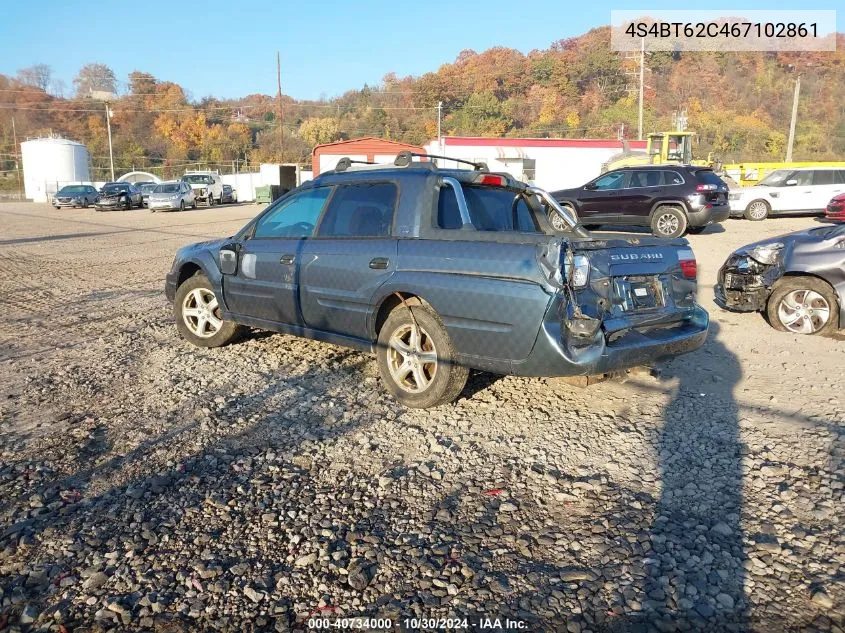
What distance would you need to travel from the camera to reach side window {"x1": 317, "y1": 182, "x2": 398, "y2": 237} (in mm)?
5047

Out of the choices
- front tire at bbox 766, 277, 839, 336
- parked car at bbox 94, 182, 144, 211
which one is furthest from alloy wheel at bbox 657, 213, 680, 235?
parked car at bbox 94, 182, 144, 211

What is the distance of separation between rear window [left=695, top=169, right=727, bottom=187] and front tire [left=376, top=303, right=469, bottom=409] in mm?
12611

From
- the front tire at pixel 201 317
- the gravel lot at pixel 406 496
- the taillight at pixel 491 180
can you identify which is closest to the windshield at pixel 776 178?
the gravel lot at pixel 406 496

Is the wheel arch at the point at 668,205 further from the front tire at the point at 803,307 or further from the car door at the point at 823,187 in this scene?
the front tire at the point at 803,307

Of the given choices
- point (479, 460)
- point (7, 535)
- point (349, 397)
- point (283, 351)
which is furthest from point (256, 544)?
point (283, 351)

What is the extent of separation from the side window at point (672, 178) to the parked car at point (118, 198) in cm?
2867

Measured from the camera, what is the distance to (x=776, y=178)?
803 inches

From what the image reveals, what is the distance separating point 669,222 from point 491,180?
453 inches

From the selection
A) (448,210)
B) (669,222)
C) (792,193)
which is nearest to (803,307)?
(448,210)

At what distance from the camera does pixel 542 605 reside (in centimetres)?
265

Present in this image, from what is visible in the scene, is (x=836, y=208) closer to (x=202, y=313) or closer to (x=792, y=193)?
(x=792, y=193)

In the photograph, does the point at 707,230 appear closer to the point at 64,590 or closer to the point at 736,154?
the point at 64,590

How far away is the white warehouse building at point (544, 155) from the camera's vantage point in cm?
3641

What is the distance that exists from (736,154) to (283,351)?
6198cm
